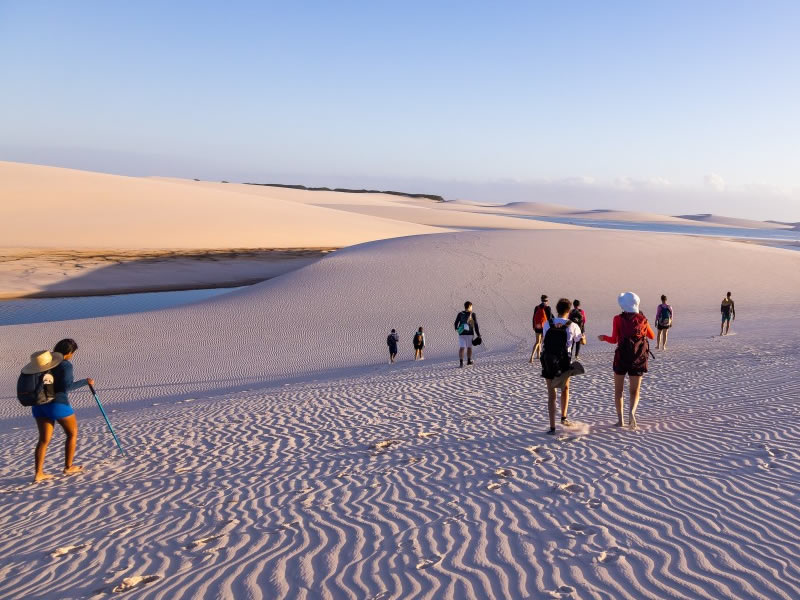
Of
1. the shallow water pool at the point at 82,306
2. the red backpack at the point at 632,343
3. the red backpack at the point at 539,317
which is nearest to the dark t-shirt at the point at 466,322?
the red backpack at the point at 539,317

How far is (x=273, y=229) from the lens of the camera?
172 ft

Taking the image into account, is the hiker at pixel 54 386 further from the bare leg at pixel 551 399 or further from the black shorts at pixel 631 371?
A: the black shorts at pixel 631 371

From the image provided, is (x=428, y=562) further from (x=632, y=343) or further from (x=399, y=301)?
(x=399, y=301)

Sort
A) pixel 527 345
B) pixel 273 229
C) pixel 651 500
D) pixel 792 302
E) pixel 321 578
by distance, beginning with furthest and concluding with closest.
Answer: pixel 273 229 < pixel 792 302 < pixel 527 345 < pixel 651 500 < pixel 321 578

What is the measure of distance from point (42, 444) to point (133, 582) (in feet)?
10.9

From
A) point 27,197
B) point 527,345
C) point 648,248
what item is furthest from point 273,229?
point 527,345

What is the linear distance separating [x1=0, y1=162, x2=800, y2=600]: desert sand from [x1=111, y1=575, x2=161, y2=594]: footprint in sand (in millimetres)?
23

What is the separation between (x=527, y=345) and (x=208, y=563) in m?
14.6

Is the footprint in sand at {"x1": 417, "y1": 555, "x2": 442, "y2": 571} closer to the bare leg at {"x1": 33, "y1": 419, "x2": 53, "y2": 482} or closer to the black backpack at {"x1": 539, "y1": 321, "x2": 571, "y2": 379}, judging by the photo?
the black backpack at {"x1": 539, "y1": 321, "x2": 571, "y2": 379}

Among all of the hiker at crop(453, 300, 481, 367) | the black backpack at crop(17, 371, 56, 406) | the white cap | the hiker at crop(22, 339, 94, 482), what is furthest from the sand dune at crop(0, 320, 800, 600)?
the hiker at crop(453, 300, 481, 367)

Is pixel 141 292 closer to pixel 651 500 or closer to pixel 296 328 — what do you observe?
pixel 296 328

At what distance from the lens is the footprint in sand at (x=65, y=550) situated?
5.08 m

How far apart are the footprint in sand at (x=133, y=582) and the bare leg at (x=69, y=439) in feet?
10.2

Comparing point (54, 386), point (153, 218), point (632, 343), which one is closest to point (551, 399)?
point (632, 343)
